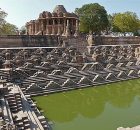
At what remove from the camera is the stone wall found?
2875cm

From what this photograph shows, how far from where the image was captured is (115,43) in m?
37.7

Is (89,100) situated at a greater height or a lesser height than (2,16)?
lesser

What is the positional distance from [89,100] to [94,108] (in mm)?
1568

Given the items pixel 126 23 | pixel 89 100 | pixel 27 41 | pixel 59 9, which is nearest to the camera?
pixel 89 100

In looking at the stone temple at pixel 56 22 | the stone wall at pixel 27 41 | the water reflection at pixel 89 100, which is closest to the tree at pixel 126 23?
the stone temple at pixel 56 22

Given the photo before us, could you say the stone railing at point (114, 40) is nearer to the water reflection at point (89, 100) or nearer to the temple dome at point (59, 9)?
the temple dome at point (59, 9)

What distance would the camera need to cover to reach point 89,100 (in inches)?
723

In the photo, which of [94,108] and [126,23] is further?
[126,23]

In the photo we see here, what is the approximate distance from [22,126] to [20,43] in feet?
63.2

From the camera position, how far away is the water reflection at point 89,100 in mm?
15656

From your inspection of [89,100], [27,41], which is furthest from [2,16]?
[89,100]

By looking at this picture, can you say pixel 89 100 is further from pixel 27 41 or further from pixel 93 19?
pixel 93 19

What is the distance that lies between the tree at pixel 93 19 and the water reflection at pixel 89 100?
31.3m

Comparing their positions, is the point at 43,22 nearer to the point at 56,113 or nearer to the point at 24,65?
the point at 24,65
